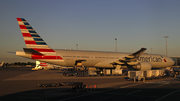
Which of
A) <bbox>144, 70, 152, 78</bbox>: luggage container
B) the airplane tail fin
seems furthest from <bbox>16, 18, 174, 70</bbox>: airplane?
<bbox>144, 70, 152, 78</bbox>: luggage container

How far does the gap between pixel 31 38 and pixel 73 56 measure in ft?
26.0

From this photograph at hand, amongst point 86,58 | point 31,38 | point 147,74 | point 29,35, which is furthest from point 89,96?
point 86,58

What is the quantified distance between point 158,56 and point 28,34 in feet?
95.7

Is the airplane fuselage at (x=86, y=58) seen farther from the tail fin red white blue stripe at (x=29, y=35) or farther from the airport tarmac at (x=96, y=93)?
the airport tarmac at (x=96, y=93)

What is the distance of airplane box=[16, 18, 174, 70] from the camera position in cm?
2638

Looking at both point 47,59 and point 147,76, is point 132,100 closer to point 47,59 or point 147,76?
point 147,76

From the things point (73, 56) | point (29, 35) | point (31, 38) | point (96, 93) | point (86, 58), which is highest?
point (29, 35)

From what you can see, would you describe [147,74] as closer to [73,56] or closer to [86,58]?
[86,58]

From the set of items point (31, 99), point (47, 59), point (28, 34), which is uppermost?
point (28, 34)

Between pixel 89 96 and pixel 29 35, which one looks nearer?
pixel 89 96

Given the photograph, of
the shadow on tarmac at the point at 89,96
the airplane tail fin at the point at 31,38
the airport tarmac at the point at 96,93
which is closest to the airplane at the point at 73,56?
the airplane tail fin at the point at 31,38

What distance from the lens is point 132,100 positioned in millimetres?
10258

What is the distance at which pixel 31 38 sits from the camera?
26.6 meters

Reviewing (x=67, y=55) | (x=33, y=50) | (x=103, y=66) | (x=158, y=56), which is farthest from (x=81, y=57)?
(x=158, y=56)
